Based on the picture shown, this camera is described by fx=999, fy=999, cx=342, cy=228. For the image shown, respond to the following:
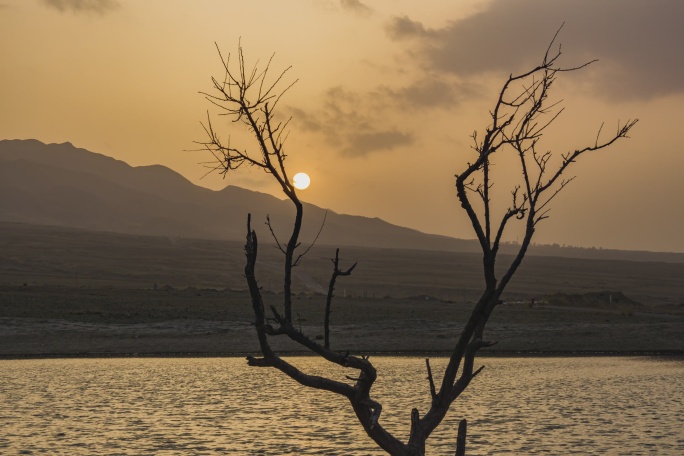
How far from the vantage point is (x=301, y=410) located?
30.1m

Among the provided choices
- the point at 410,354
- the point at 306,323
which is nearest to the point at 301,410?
the point at 410,354

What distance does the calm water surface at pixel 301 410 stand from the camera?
77.1ft

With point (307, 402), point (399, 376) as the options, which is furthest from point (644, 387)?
point (307, 402)

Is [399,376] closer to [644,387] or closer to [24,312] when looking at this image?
[644,387]

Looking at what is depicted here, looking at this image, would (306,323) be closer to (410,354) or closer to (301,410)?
(410,354)

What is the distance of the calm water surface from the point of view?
23500 mm

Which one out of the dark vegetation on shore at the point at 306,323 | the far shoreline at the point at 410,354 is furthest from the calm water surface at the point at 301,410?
the dark vegetation on shore at the point at 306,323

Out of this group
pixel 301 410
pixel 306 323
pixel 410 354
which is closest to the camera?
pixel 301 410

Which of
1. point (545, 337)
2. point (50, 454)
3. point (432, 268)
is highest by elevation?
point (432, 268)

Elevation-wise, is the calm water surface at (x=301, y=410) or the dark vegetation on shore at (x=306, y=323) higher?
the dark vegetation on shore at (x=306, y=323)

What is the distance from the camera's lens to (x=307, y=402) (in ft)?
105

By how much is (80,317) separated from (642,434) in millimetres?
41051

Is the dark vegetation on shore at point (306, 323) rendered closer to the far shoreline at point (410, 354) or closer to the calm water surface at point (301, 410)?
the far shoreline at point (410, 354)

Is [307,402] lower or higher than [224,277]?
lower
